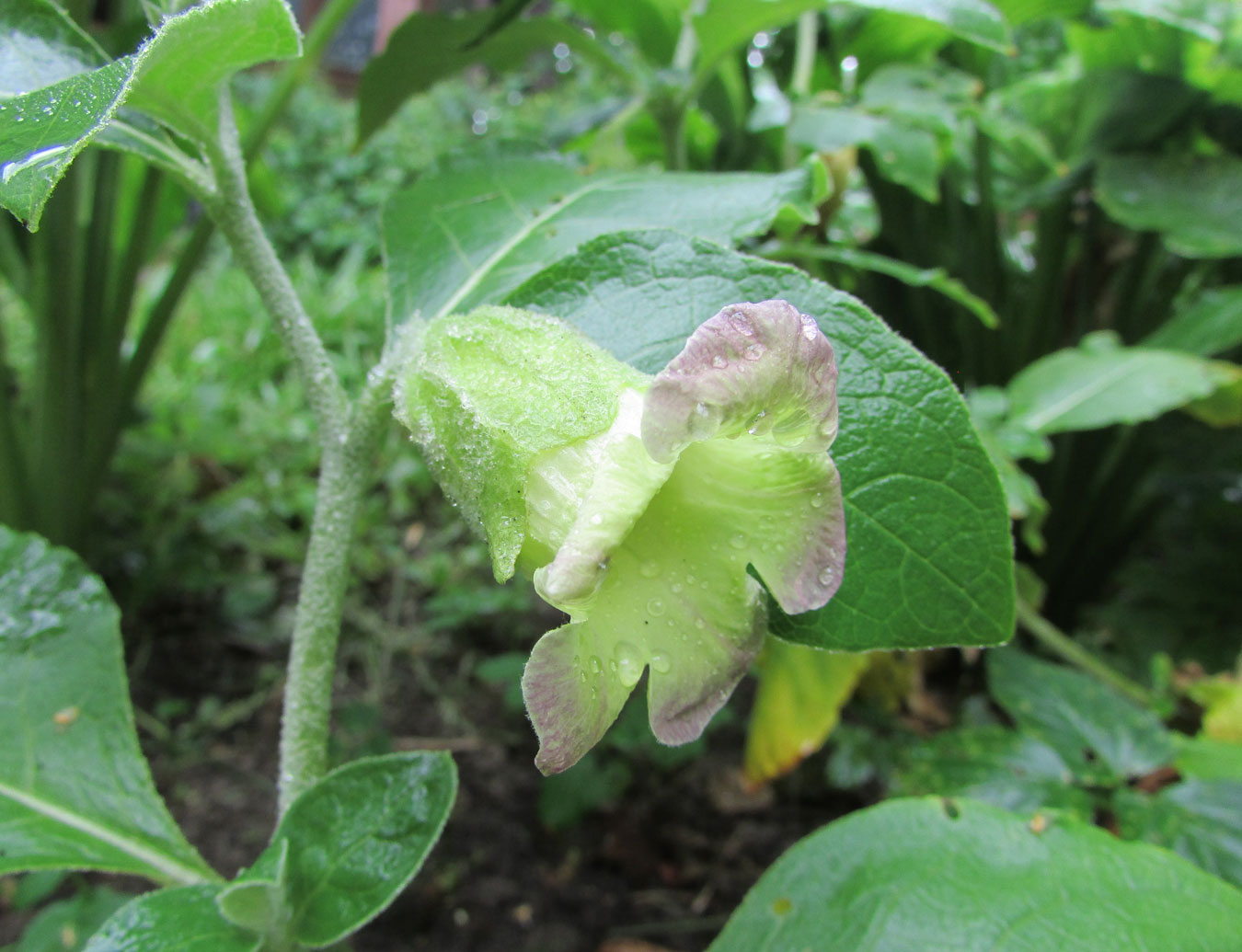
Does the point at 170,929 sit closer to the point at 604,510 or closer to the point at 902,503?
the point at 604,510

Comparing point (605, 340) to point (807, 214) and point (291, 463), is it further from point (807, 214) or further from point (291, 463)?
point (291, 463)

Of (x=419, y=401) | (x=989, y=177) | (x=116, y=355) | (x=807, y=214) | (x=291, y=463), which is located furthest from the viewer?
(x=291, y=463)

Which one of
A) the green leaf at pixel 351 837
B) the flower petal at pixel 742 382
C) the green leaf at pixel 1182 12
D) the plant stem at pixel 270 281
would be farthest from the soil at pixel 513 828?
the green leaf at pixel 1182 12

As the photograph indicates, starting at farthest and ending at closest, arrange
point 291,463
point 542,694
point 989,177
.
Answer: point 291,463, point 989,177, point 542,694

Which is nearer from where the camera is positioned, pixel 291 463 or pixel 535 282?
pixel 535 282

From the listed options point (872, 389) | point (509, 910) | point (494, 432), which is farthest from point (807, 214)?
point (509, 910)

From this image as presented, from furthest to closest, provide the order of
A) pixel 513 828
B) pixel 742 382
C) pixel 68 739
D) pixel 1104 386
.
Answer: pixel 513 828 → pixel 1104 386 → pixel 68 739 → pixel 742 382

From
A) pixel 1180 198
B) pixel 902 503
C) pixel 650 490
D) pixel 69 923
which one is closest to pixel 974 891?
pixel 902 503

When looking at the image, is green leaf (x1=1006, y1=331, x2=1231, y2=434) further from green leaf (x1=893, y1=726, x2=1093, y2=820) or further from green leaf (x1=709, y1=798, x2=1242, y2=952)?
green leaf (x1=709, y1=798, x2=1242, y2=952)
